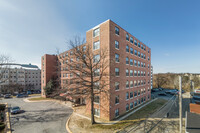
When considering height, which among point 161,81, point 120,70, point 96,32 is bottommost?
point 161,81

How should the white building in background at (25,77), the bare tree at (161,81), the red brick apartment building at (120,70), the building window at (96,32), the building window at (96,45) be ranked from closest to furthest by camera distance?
the red brick apartment building at (120,70)
the building window at (96,45)
the building window at (96,32)
the white building in background at (25,77)
the bare tree at (161,81)

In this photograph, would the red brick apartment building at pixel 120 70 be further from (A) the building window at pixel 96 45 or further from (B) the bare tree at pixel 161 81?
(B) the bare tree at pixel 161 81

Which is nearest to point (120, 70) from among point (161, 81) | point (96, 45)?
point (96, 45)

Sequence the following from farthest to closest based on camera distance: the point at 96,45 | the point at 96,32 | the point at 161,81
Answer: the point at 161,81
the point at 96,32
the point at 96,45

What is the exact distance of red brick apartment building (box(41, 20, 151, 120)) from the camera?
16391 millimetres

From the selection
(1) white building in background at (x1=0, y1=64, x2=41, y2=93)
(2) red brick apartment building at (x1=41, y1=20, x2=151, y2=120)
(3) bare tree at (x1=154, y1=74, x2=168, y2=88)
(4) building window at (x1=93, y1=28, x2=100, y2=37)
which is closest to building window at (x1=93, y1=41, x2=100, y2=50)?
(2) red brick apartment building at (x1=41, y1=20, x2=151, y2=120)

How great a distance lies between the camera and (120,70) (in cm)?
1872

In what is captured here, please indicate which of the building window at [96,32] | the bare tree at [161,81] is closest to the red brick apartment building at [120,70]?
the building window at [96,32]

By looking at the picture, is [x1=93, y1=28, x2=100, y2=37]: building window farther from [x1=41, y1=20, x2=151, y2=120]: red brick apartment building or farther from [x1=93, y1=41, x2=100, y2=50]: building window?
[x1=93, y1=41, x2=100, y2=50]: building window

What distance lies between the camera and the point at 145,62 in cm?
2945

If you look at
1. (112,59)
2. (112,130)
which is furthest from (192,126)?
(112,59)

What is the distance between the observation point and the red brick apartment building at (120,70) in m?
16.4

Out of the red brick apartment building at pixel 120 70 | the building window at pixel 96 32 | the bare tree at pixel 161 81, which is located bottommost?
the bare tree at pixel 161 81

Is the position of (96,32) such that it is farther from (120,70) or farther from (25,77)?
(25,77)
